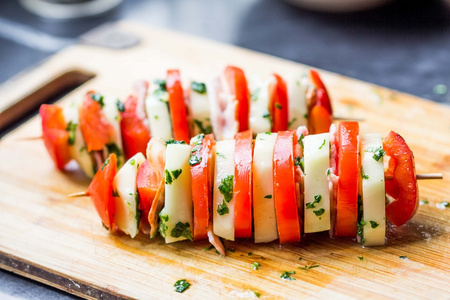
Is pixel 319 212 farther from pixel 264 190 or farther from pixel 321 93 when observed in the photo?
pixel 321 93

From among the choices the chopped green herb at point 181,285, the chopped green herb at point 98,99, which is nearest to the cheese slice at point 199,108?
the chopped green herb at point 98,99

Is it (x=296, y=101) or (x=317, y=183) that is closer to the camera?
(x=317, y=183)

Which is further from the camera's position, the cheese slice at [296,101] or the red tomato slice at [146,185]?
the cheese slice at [296,101]

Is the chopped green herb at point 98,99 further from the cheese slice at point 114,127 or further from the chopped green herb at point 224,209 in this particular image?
the chopped green herb at point 224,209

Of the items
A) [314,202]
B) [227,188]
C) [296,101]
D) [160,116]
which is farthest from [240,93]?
[314,202]

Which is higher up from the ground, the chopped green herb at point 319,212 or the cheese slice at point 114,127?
the chopped green herb at point 319,212

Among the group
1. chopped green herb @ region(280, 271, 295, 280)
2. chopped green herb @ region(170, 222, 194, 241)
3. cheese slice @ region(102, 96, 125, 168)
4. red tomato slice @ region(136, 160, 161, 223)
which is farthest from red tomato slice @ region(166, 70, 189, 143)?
chopped green herb @ region(280, 271, 295, 280)
